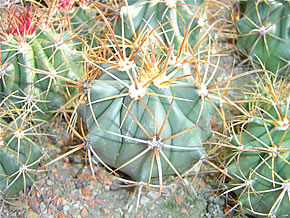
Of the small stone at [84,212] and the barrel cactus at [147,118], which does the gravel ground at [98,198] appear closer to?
the small stone at [84,212]

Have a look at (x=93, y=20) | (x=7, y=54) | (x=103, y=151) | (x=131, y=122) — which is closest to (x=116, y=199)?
(x=103, y=151)

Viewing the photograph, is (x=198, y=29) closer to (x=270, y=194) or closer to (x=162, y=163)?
(x=162, y=163)

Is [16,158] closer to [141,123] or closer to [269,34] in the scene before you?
[141,123]

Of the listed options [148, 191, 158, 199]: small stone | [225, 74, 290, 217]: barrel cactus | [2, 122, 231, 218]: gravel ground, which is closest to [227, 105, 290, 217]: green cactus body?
[225, 74, 290, 217]: barrel cactus

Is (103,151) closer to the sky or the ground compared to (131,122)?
closer to the ground

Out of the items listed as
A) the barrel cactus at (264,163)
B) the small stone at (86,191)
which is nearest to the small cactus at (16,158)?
the small stone at (86,191)

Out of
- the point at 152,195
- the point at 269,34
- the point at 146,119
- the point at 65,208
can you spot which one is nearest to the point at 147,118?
the point at 146,119

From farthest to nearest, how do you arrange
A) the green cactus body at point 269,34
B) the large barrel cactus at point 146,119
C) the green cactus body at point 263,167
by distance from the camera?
1. the green cactus body at point 269,34
2. the green cactus body at point 263,167
3. the large barrel cactus at point 146,119
